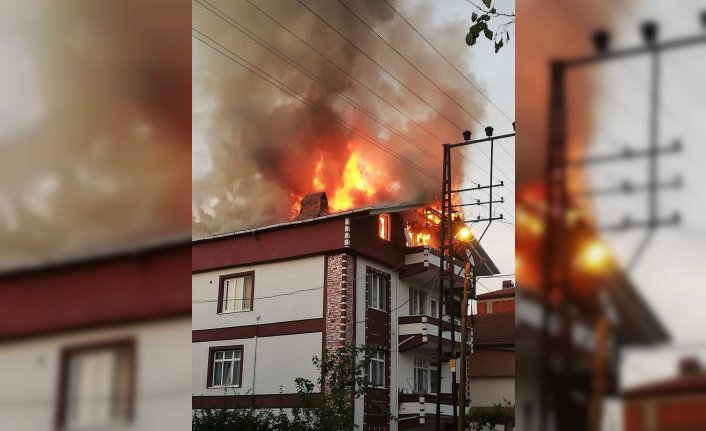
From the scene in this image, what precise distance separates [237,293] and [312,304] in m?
0.84

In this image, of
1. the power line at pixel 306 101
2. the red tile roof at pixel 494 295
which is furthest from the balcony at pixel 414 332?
the power line at pixel 306 101

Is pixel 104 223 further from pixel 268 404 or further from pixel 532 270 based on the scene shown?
pixel 268 404

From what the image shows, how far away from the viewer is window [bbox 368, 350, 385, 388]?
Result: 6531 millimetres

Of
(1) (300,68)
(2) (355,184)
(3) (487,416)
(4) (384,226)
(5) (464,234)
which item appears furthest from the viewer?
(2) (355,184)

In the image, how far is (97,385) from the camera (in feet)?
2.34

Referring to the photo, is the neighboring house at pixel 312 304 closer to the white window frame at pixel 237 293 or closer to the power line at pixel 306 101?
the white window frame at pixel 237 293

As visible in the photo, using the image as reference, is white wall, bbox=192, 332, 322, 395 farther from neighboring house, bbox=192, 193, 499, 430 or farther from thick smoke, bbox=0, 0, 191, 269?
thick smoke, bbox=0, 0, 191, 269

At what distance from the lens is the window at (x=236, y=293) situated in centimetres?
684

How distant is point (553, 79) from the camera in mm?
460

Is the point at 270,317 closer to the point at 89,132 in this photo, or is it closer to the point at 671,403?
the point at 89,132

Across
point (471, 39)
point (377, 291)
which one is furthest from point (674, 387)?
point (377, 291)

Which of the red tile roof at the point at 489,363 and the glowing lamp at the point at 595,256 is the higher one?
the glowing lamp at the point at 595,256

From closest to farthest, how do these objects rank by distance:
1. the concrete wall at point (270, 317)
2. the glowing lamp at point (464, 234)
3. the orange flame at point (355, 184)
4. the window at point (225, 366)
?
the glowing lamp at point (464, 234), the concrete wall at point (270, 317), the window at point (225, 366), the orange flame at point (355, 184)

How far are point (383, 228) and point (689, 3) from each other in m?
6.22
